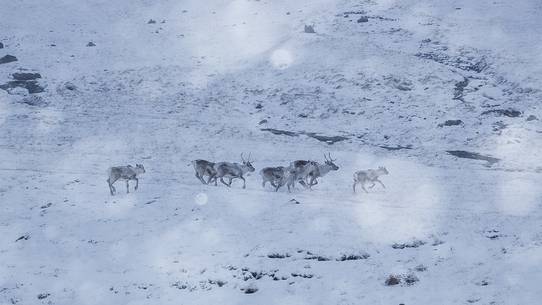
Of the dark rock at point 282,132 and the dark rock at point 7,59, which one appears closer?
the dark rock at point 282,132

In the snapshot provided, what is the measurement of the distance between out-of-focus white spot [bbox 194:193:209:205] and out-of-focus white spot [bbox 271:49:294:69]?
25.9 metres

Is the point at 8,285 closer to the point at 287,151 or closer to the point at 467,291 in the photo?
the point at 467,291

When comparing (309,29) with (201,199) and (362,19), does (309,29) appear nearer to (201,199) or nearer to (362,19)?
(362,19)

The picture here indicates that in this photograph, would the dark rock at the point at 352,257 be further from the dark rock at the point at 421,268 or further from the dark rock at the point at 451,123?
the dark rock at the point at 451,123

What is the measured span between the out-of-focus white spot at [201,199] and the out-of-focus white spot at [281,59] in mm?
25925

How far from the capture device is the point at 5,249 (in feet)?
62.6

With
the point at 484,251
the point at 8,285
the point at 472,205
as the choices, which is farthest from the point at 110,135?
the point at 484,251

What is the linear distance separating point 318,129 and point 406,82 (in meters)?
9.40

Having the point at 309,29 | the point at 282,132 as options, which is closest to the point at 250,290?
the point at 282,132

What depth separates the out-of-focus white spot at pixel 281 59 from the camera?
47.3m

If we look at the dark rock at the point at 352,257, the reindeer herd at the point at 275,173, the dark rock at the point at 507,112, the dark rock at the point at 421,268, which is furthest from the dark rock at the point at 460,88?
the dark rock at the point at 421,268

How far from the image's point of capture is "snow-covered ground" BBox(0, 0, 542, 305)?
53.7 ft

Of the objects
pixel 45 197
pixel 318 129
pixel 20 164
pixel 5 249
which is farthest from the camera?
pixel 318 129

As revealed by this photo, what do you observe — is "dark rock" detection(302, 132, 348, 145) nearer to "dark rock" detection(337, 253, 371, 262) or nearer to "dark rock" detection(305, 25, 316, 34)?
"dark rock" detection(337, 253, 371, 262)
